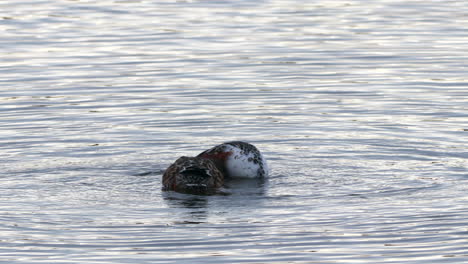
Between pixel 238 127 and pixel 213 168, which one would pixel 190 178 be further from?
pixel 238 127

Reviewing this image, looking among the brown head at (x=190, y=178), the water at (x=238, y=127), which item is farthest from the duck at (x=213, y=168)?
the water at (x=238, y=127)

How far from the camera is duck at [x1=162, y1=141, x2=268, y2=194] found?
43.1 ft

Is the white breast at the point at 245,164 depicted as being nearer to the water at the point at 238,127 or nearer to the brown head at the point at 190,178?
the water at the point at 238,127

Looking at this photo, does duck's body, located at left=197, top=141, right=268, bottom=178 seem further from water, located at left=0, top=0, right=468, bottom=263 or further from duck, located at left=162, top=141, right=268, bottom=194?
water, located at left=0, top=0, right=468, bottom=263

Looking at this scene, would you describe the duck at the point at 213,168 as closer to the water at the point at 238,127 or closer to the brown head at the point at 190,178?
the brown head at the point at 190,178

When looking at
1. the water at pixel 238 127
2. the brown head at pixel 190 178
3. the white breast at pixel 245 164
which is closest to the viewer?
the water at pixel 238 127

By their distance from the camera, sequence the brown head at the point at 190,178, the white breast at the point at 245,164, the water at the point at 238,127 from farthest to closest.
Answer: the white breast at the point at 245,164 < the brown head at the point at 190,178 < the water at the point at 238,127

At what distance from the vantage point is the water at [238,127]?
11.2 metres

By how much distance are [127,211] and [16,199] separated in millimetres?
1434

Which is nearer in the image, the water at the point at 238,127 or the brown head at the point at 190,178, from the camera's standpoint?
the water at the point at 238,127

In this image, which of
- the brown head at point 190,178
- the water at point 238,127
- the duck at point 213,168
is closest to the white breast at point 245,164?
the duck at point 213,168

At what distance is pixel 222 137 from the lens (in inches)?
636

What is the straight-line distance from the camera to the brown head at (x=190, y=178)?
516 inches


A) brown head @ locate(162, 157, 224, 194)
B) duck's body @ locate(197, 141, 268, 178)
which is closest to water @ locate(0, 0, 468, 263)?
brown head @ locate(162, 157, 224, 194)
